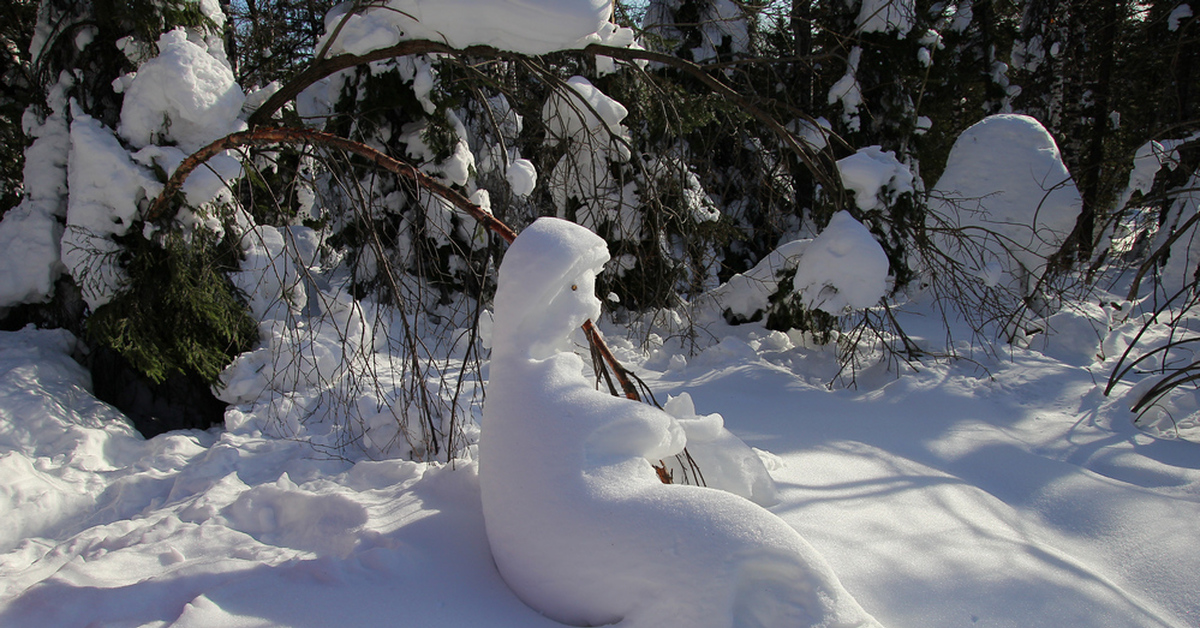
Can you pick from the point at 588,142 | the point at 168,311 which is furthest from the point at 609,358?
the point at 168,311

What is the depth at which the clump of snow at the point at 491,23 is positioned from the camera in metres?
2.82

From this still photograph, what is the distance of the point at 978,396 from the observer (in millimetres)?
4996

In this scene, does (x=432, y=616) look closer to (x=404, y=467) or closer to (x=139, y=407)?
(x=404, y=467)

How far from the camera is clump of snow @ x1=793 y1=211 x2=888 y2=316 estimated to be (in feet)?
12.9

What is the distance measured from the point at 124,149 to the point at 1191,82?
1108 centimetres

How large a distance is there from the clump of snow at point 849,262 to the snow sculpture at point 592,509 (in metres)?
2.19

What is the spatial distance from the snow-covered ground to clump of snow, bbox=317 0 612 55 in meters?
2.03

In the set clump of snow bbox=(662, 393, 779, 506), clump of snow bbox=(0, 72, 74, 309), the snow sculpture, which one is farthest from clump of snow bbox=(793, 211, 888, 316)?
clump of snow bbox=(0, 72, 74, 309)

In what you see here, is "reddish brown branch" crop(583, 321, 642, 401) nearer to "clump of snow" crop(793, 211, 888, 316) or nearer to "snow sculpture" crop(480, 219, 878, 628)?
"snow sculpture" crop(480, 219, 878, 628)

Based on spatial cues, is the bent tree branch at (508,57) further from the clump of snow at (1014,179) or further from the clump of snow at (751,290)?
the clump of snow at (1014,179)

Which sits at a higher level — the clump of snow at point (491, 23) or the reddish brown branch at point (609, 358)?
the clump of snow at point (491, 23)

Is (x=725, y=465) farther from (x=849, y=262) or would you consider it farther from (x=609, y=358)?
(x=849, y=262)

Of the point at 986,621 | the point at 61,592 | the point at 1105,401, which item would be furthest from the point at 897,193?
the point at 61,592

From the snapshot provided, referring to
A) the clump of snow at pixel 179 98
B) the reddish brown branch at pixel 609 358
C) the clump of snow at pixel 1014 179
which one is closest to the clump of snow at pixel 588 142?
the reddish brown branch at pixel 609 358
